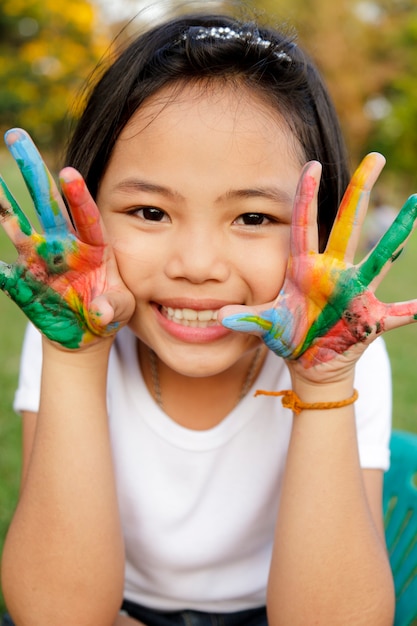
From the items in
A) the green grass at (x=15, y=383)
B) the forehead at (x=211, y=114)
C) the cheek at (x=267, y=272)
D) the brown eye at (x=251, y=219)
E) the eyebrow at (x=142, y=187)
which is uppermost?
the forehead at (x=211, y=114)

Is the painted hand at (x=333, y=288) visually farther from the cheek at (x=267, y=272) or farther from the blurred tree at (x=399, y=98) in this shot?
the blurred tree at (x=399, y=98)

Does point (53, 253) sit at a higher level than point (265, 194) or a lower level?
lower

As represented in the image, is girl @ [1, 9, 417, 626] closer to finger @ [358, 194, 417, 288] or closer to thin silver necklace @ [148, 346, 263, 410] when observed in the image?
finger @ [358, 194, 417, 288]

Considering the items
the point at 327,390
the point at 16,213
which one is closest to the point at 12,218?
the point at 16,213

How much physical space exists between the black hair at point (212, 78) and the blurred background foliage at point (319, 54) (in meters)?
0.25

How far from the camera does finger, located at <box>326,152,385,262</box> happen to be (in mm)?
1290

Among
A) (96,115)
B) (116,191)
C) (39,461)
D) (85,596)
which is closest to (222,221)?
(116,191)

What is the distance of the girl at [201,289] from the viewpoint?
4.37 feet

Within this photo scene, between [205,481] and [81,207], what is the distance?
0.81 metres

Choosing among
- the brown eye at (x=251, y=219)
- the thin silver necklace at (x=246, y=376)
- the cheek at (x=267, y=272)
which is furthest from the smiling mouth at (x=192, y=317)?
the thin silver necklace at (x=246, y=376)

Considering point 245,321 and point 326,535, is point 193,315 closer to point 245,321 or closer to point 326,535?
point 245,321

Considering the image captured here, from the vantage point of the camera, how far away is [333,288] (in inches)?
51.8

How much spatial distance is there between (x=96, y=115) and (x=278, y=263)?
60 cm

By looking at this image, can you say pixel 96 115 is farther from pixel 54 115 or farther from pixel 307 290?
pixel 54 115
